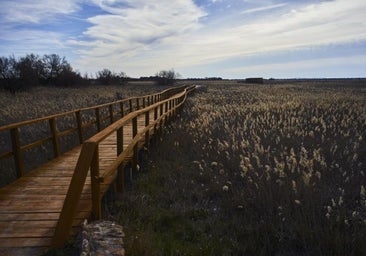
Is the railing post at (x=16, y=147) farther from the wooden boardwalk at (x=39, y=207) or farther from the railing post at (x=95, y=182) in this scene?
the railing post at (x=95, y=182)

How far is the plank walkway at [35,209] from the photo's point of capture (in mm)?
4410

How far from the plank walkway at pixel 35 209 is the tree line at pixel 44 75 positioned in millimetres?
40929

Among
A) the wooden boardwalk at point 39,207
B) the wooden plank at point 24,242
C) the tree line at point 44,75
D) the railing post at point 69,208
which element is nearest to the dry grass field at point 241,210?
the railing post at point 69,208

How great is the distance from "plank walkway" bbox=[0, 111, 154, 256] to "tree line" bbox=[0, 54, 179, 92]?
1611 inches

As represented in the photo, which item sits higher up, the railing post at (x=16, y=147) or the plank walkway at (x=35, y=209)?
the railing post at (x=16, y=147)

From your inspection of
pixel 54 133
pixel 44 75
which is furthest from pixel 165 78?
pixel 54 133

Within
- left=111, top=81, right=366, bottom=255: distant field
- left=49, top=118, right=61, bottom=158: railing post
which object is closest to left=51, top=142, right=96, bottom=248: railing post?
left=111, top=81, right=366, bottom=255: distant field

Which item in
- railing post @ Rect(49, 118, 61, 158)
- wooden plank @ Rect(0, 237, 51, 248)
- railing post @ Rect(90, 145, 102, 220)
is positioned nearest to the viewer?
wooden plank @ Rect(0, 237, 51, 248)

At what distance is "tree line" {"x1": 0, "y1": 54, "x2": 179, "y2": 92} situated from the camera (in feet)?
151

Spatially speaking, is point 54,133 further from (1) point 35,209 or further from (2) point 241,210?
(2) point 241,210

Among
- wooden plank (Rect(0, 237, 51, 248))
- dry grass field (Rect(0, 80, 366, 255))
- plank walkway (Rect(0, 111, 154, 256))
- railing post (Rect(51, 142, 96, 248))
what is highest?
railing post (Rect(51, 142, 96, 248))

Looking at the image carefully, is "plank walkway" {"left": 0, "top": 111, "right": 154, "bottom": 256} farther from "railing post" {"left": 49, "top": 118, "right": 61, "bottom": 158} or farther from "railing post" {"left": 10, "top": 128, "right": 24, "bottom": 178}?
"railing post" {"left": 49, "top": 118, "right": 61, "bottom": 158}

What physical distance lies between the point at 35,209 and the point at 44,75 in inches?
2830

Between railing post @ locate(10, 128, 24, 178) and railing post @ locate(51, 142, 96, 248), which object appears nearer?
railing post @ locate(51, 142, 96, 248)
